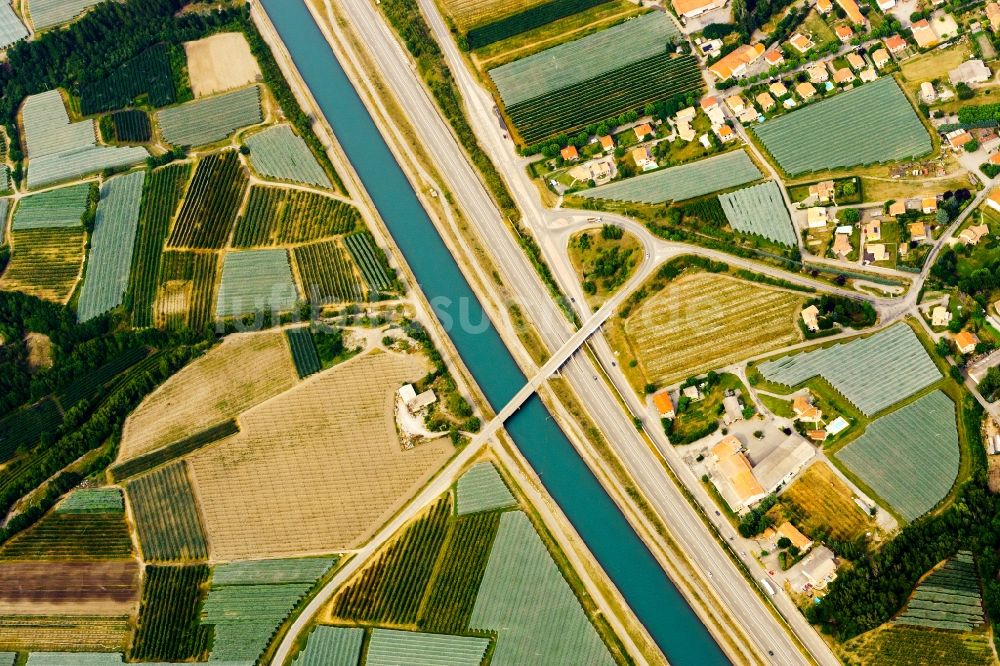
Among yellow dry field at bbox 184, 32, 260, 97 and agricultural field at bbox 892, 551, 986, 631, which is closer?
agricultural field at bbox 892, 551, 986, 631

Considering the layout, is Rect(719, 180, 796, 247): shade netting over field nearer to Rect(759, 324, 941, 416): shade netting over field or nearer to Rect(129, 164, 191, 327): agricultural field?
Rect(759, 324, 941, 416): shade netting over field

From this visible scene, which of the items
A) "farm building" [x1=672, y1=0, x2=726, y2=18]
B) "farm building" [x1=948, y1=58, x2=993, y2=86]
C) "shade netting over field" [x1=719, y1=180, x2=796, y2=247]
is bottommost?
"shade netting over field" [x1=719, y1=180, x2=796, y2=247]

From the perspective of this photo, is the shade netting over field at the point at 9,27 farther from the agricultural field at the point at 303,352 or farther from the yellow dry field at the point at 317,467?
the yellow dry field at the point at 317,467

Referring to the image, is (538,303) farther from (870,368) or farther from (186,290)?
(186,290)

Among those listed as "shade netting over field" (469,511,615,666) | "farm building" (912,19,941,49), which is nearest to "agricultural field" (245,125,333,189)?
"shade netting over field" (469,511,615,666)

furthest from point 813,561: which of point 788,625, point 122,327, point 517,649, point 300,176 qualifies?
point 122,327

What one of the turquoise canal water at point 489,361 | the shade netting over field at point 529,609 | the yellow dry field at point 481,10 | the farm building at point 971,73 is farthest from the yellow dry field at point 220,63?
the farm building at point 971,73
